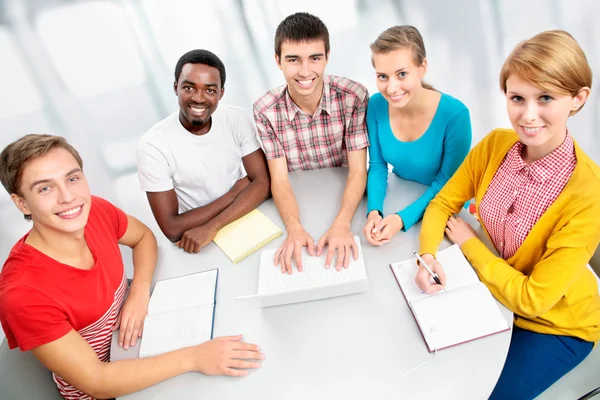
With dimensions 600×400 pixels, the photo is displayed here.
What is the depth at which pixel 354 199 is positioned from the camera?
4.80 feet

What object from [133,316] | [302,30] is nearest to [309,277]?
[133,316]

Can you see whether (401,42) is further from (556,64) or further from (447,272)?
(447,272)

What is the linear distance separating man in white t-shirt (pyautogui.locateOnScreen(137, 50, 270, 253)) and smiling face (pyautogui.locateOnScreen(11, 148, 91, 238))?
39cm

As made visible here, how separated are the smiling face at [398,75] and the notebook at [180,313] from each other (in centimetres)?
80

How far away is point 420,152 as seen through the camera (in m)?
1.48

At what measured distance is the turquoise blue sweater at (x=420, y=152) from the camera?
1.39 m

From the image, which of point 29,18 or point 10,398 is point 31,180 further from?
point 29,18

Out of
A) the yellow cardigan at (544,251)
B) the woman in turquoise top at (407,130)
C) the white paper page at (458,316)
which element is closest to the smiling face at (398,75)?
the woman in turquoise top at (407,130)

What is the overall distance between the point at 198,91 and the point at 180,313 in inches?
31.0

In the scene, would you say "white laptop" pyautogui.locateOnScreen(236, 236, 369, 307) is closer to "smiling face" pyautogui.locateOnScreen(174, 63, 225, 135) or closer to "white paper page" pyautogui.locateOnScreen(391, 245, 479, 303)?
"white paper page" pyautogui.locateOnScreen(391, 245, 479, 303)

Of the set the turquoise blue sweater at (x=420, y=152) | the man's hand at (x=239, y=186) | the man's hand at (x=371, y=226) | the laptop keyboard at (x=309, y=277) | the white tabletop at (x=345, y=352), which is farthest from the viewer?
the man's hand at (x=239, y=186)

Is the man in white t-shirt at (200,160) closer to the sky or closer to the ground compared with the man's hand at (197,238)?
closer to the sky

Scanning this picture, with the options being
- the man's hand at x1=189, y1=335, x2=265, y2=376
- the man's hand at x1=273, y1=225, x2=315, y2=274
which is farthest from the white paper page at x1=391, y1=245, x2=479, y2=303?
the man's hand at x1=189, y1=335, x2=265, y2=376

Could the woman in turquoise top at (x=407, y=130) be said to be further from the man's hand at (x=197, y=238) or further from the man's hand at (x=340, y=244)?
the man's hand at (x=197, y=238)
